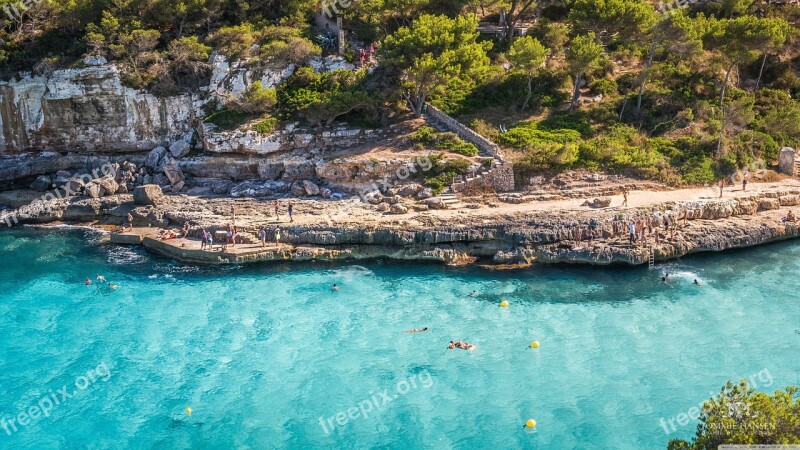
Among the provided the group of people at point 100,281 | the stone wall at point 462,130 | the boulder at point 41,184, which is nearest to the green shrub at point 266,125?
the stone wall at point 462,130

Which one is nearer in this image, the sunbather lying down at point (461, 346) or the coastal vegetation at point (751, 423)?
the coastal vegetation at point (751, 423)

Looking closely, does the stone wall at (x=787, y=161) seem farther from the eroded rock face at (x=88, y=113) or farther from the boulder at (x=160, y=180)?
the boulder at (x=160, y=180)

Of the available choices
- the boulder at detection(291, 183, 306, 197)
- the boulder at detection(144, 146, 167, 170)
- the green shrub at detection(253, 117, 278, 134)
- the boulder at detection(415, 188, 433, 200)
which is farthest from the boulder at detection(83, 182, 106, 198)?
the boulder at detection(415, 188, 433, 200)

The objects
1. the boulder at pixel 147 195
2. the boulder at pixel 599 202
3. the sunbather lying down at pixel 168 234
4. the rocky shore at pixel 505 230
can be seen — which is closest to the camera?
the rocky shore at pixel 505 230

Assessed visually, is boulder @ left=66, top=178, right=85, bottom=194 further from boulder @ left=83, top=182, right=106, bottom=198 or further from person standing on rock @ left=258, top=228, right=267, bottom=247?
person standing on rock @ left=258, top=228, right=267, bottom=247

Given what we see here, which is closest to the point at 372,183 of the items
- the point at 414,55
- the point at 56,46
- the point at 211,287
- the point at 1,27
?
the point at 414,55

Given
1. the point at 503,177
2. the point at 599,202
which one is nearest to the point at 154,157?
the point at 503,177

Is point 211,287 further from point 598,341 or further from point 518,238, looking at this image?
point 598,341

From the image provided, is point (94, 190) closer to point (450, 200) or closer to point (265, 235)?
point (265, 235)
